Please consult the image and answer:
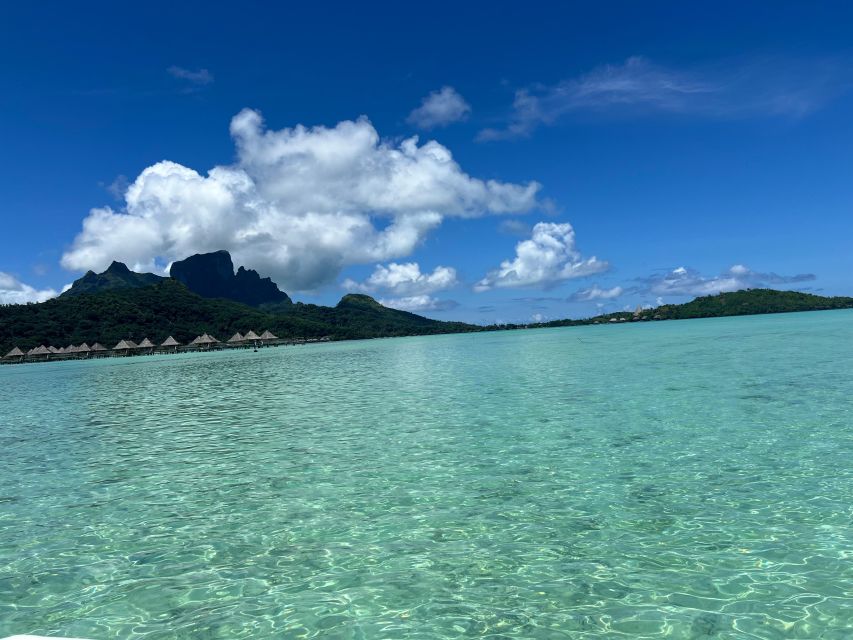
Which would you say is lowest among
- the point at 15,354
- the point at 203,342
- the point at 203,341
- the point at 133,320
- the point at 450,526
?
the point at 450,526

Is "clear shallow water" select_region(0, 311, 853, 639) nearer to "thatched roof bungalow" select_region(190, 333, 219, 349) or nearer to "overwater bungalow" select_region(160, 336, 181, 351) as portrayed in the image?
"thatched roof bungalow" select_region(190, 333, 219, 349)

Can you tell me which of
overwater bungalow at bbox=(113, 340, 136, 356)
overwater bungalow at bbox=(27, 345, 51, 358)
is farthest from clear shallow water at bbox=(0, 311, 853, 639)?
overwater bungalow at bbox=(113, 340, 136, 356)

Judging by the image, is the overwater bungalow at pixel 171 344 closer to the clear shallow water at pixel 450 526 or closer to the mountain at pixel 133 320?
the mountain at pixel 133 320

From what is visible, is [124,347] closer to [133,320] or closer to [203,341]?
[203,341]

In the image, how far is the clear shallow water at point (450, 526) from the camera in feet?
20.0

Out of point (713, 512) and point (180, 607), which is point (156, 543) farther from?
point (713, 512)

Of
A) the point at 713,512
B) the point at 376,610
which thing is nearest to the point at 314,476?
the point at 376,610

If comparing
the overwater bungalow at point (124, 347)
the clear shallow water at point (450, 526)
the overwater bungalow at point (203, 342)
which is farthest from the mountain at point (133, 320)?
the clear shallow water at point (450, 526)

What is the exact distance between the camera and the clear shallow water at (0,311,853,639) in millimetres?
6105

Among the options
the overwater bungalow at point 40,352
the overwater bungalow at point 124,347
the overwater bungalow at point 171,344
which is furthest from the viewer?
the overwater bungalow at point 171,344

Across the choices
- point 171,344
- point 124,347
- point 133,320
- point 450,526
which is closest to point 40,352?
point 124,347

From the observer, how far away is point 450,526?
8750 millimetres

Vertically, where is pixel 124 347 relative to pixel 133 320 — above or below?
below

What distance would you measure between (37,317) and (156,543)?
495ft
